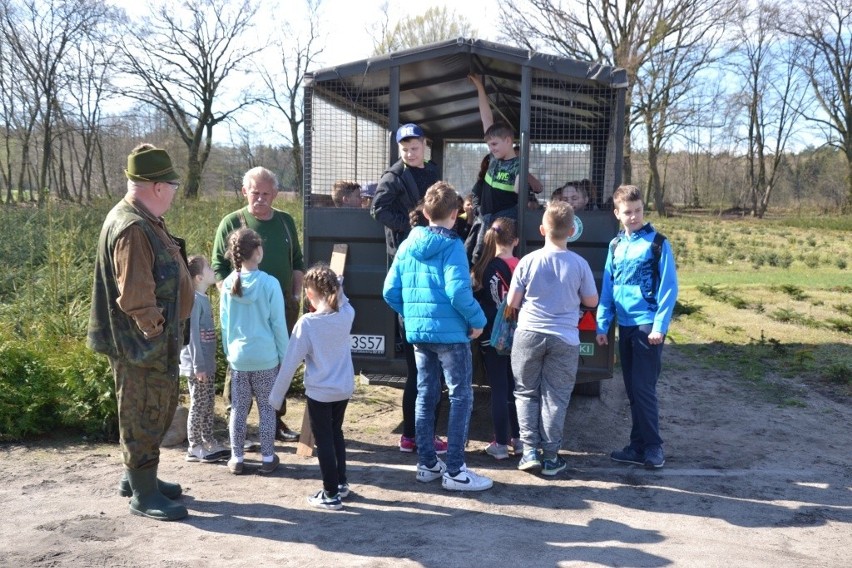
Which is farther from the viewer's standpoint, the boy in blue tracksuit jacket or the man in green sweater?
the man in green sweater

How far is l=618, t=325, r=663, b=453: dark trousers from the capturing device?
216 inches

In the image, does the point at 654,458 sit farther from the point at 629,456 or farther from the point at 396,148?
the point at 396,148

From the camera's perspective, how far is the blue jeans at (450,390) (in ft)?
16.4

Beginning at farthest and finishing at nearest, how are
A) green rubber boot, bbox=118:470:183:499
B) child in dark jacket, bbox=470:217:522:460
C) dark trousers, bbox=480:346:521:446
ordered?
dark trousers, bbox=480:346:521:446 → child in dark jacket, bbox=470:217:522:460 → green rubber boot, bbox=118:470:183:499

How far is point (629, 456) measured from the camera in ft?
18.5

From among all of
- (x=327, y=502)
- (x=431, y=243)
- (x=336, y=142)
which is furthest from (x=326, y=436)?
(x=336, y=142)

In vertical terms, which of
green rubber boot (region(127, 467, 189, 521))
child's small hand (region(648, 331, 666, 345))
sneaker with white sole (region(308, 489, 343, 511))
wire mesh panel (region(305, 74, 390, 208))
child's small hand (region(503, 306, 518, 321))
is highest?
wire mesh panel (region(305, 74, 390, 208))

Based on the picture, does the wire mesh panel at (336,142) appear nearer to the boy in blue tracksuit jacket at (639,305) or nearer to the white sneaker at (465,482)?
the boy in blue tracksuit jacket at (639,305)

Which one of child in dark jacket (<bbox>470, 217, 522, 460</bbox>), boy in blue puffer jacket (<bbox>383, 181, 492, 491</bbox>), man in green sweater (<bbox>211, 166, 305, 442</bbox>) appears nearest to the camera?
boy in blue puffer jacket (<bbox>383, 181, 492, 491</bbox>)

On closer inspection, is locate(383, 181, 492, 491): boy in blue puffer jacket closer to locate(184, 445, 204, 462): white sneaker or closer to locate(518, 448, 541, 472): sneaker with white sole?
locate(518, 448, 541, 472): sneaker with white sole

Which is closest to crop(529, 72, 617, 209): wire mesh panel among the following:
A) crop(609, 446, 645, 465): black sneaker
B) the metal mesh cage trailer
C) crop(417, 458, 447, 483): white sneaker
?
the metal mesh cage trailer

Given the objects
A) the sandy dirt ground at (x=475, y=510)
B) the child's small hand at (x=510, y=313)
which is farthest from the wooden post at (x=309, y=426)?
the child's small hand at (x=510, y=313)

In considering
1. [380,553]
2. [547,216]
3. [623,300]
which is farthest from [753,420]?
[380,553]

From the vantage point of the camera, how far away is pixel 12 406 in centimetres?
583
